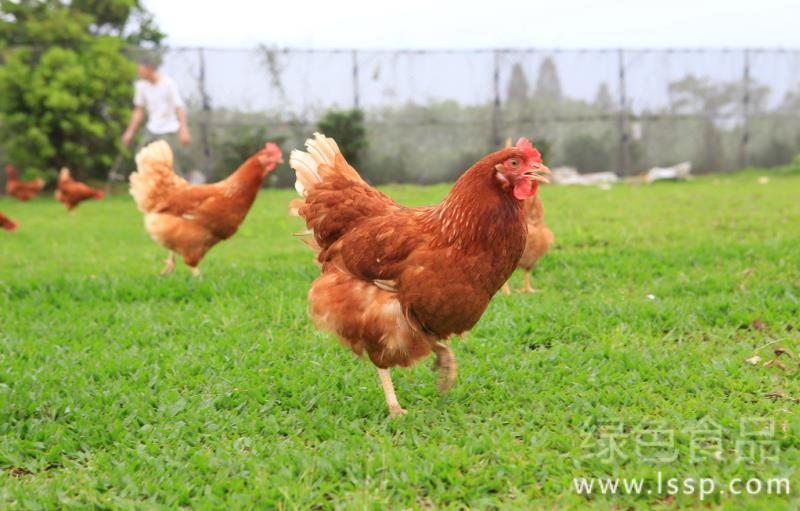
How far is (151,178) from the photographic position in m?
7.27

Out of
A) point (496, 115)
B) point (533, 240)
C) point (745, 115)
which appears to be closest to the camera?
point (533, 240)

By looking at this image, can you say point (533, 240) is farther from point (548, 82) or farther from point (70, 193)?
point (548, 82)

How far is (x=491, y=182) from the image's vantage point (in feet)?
11.3

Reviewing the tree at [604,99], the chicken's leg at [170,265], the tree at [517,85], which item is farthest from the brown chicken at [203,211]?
the tree at [604,99]

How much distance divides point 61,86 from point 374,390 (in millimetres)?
13851

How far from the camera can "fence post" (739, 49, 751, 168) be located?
784 inches

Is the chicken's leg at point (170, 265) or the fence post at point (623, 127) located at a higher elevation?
the fence post at point (623, 127)

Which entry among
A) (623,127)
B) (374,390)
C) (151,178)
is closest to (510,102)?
(623,127)

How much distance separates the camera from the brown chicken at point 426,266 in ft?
11.2

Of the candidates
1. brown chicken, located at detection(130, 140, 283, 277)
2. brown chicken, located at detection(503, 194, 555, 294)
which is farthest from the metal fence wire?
brown chicken, located at detection(503, 194, 555, 294)

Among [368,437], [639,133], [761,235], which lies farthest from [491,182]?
[639,133]

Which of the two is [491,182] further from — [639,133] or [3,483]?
[639,133]

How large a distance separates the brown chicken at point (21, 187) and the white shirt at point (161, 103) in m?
5.75

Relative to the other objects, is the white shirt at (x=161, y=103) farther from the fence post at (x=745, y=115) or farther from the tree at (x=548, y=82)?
the fence post at (x=745, y=115)
